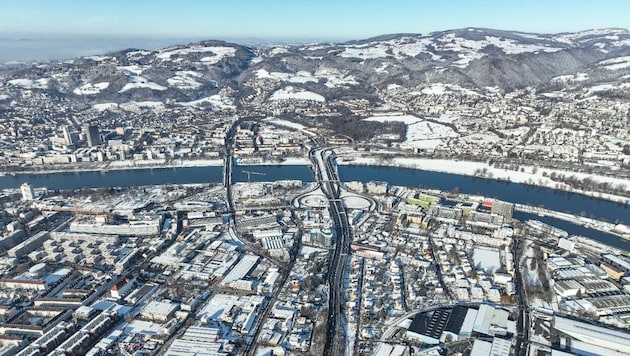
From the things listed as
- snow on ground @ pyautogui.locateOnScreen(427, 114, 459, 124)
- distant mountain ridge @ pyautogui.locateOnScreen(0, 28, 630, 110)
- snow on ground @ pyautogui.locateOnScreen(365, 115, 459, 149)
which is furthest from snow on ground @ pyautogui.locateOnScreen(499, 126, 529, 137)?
distant mountain ridge @ pyautogui.locateOnScreen(0, 28, 630, 110)

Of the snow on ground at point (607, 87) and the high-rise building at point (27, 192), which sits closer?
the high-rise building at point (27, 192)

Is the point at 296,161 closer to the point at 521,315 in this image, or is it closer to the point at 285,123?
the point at 285,123

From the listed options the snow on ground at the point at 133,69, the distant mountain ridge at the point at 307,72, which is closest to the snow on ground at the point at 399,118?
the distant mountain ridge at the point at 307,72

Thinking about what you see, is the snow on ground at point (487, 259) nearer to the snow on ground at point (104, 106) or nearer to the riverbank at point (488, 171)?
the riverbank at point (488, 171)

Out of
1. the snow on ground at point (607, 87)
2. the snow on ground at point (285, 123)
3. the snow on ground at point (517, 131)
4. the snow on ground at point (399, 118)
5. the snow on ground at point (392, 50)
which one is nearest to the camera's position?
the snow on ground at point (517, 131)

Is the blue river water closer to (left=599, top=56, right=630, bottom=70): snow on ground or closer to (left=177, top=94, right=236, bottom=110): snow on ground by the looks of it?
(left=177, top=94, right=236, bottom=110): snow on ground

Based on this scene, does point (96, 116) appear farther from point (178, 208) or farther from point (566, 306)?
point (566, 306)
